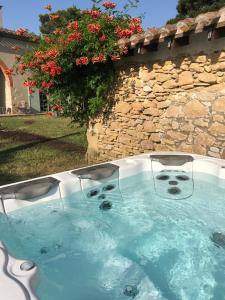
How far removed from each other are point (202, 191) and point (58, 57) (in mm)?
3689

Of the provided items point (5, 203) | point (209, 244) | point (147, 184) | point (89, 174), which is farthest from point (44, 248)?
point (147, 184)

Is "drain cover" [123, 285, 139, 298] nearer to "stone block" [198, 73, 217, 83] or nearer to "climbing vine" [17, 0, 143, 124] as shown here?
"stone block" [198, 73, 217, 83]

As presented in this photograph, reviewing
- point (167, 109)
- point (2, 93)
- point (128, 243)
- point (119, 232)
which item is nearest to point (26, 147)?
point (167, 109)

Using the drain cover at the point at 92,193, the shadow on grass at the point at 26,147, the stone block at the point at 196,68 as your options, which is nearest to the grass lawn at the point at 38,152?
the shadow on grass at the point at 26,147

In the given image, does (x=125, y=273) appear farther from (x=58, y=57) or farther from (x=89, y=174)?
(x=58, y=57)

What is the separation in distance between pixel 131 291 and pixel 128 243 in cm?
82

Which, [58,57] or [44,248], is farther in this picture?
[58,57]

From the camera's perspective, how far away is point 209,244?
11.1 ft

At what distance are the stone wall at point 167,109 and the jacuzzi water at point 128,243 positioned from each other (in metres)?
0.95

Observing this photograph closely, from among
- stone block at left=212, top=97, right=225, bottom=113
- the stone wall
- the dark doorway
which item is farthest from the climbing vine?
the dark doorway

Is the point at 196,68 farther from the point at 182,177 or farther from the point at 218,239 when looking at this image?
the point at 218,239

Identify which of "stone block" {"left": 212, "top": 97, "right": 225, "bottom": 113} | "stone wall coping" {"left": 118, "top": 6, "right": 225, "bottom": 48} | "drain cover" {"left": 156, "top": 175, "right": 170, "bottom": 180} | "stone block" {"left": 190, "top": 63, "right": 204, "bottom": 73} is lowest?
"drain cover" {"left": 156, "top": 175, "right": 170, "bottom": 180}

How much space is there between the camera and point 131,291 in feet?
8.69

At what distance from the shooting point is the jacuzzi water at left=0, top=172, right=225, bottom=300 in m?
2.70
